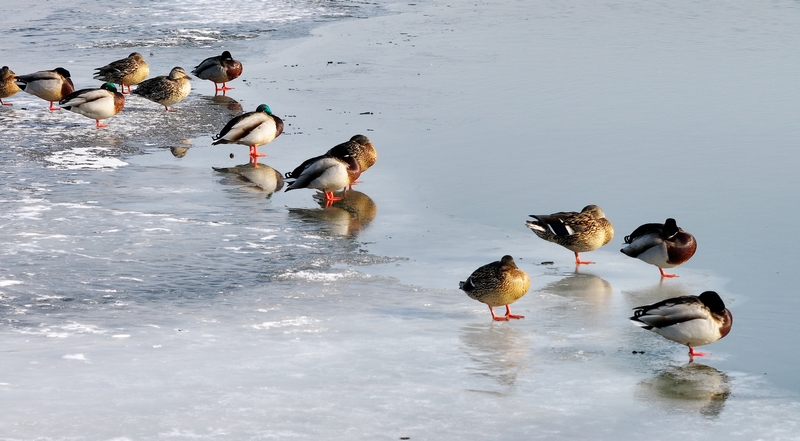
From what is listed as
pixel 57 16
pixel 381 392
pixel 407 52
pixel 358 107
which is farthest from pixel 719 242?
pixel 57 16

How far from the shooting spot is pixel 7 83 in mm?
15312

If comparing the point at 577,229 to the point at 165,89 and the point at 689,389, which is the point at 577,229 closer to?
the point at 689,389

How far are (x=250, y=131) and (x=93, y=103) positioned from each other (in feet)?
8.80

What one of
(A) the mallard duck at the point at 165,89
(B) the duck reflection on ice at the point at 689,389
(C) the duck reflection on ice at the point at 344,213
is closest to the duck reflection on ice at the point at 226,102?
(A) the mallard duck at the point at 165,89

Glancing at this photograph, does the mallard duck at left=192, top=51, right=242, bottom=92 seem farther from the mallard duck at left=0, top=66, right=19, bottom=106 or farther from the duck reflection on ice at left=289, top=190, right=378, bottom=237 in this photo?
the duck reflection on ice at left=289, top=190, right=378, bottom=237

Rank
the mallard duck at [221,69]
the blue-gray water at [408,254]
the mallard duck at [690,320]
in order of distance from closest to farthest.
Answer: the blue-gray water at [408,254], the mallard duck at [690,320], the mallard duck at [221,69]

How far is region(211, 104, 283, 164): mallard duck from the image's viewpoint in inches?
491

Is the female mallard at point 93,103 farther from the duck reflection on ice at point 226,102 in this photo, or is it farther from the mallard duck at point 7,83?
the duck reflection on ice at point 226,102

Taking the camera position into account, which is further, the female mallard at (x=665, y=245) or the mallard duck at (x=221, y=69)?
the mallard duck at (x=221, y=69)

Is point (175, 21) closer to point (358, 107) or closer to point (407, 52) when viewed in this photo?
point (407, 52)

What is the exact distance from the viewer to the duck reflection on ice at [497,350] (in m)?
6.54

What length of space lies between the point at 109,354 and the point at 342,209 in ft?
13.9

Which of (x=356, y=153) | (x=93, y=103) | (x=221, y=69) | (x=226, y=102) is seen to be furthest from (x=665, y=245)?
(x=221, y=69)

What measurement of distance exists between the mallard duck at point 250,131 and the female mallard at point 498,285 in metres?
5.54
